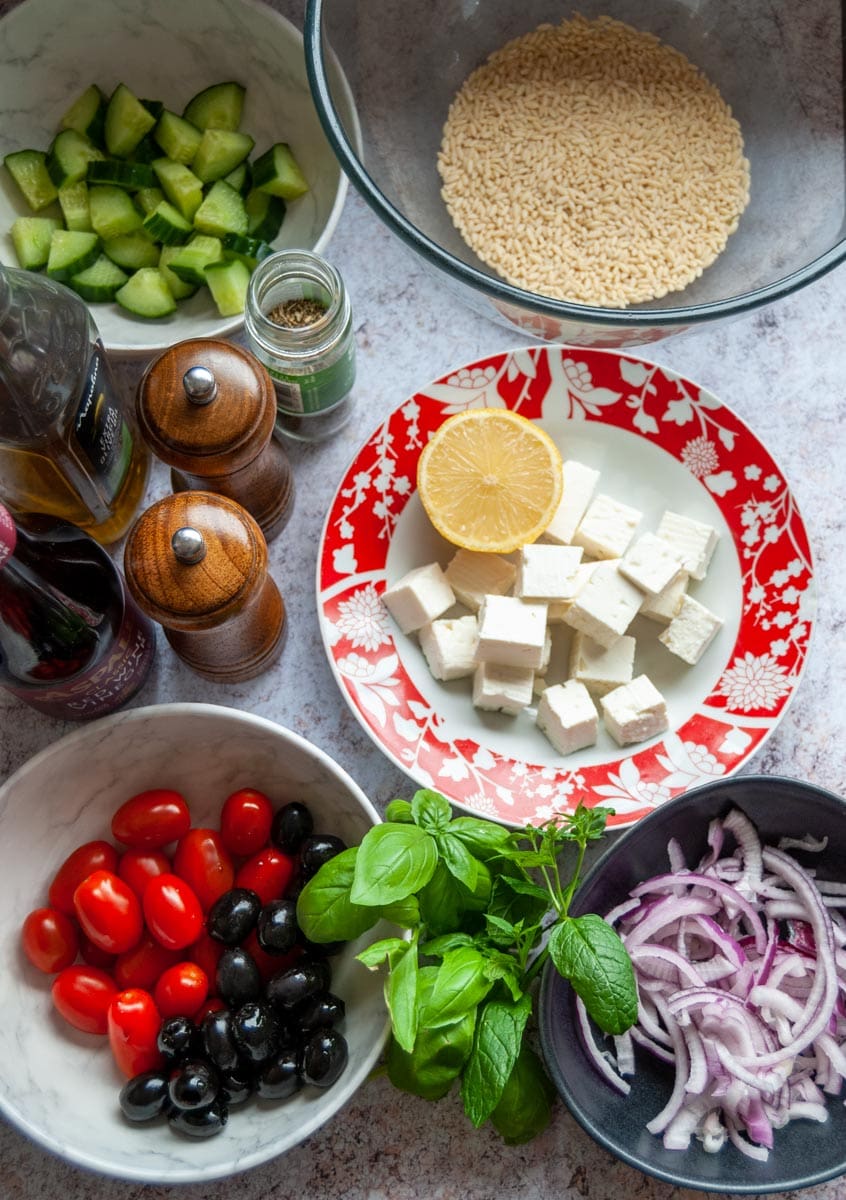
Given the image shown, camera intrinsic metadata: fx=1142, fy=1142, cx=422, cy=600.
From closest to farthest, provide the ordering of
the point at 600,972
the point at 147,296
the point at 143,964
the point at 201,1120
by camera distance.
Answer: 1. the point at 600,972
2. the point at 201,1120
3. the point at 143,964
4. the point at 147,296

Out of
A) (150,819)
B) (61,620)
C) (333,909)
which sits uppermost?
(61,620)

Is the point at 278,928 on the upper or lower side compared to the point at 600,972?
lower

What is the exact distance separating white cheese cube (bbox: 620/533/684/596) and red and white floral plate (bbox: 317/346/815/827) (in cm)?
8

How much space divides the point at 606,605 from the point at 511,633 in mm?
123

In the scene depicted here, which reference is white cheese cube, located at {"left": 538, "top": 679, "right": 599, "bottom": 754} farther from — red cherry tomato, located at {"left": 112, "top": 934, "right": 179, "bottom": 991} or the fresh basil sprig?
red cherry tomato, located at {"left": 112, "top": 934, "right": 179, "bottom": 991}

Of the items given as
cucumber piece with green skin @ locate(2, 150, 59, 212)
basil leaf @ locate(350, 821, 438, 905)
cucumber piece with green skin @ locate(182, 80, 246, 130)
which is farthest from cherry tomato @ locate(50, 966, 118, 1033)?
cucumber piece with green skin @ locate(182, 80, 246, 130)

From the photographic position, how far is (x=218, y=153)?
1.40 meters

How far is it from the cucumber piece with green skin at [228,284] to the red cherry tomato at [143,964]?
735mm

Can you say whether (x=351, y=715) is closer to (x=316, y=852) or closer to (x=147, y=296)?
(x=316, y=852)

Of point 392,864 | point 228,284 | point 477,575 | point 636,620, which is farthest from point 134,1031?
point 228,284

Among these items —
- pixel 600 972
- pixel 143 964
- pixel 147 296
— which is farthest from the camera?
pixel 147 296

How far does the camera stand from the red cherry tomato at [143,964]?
49.9 inches

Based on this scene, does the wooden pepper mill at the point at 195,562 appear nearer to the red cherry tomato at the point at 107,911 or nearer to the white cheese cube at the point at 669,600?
the red cherry tomato at the point at 107,911

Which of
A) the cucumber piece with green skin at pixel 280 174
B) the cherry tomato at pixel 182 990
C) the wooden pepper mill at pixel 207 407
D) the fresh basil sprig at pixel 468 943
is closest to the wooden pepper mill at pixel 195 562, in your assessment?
the wooden pepper mill at pixel 207 407
